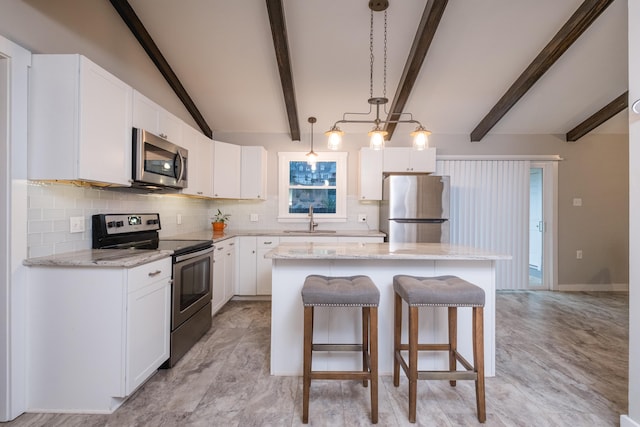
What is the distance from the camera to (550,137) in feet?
15.0

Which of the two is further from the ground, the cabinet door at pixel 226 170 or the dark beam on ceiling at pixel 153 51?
the dark beam on ceiling at pixel 153 51

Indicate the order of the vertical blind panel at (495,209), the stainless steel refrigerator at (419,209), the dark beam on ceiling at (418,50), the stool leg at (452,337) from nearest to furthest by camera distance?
the stool leg at (452,337)
the dark beam on ceiling at (418,50)
the stainless steel refrigerator at (419,209)
the vertical blind panel at (495,209)

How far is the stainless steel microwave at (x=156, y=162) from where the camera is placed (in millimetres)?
2322

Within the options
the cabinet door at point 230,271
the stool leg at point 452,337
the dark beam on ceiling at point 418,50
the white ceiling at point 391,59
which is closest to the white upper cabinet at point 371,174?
the white ceiling at point 391,59

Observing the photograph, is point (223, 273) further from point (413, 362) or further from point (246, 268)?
point (413, 362)

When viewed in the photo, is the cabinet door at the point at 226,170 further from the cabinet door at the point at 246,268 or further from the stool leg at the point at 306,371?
the stool leg at the point at 306,371

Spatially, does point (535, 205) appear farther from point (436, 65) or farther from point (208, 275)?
point (208, 275)

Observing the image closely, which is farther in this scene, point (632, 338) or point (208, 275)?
point (208, 275)

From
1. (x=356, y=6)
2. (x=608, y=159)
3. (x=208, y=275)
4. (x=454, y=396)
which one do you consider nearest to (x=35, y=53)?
(x=208, y=275)

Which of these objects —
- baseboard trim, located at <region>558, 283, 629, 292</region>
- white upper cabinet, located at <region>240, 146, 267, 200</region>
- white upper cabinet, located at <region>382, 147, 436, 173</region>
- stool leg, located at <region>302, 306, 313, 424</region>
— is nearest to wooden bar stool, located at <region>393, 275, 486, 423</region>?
stool leg, located at <region>302, 306, 313, 424</region>

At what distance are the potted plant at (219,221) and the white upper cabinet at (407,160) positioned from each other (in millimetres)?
2342

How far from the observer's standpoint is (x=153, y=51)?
3.09 meters

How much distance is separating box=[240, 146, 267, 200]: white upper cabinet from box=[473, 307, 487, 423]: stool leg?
318 cm

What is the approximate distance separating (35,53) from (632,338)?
3.74 meters
